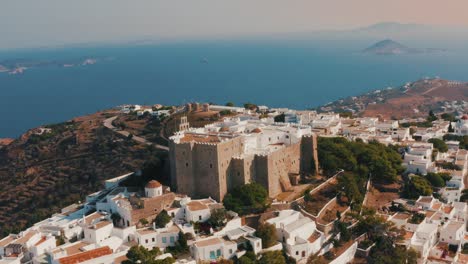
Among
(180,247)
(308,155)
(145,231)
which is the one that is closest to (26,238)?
(145,231)

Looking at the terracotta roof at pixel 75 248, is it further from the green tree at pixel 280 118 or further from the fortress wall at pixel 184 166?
the green tree at pixel 280 118

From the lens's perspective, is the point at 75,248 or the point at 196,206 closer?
the point at 75,248

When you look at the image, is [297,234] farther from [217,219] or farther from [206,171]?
[206,171]

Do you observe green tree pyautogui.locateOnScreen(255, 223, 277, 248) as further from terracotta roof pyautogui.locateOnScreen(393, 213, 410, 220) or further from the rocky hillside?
the rocky hillside

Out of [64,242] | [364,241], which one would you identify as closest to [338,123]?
[364,241]

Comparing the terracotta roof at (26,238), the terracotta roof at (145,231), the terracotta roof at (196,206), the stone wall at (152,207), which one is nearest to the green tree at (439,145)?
the terracotta roof at (196,206)

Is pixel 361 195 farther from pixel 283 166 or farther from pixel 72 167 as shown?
pixel 72 167
